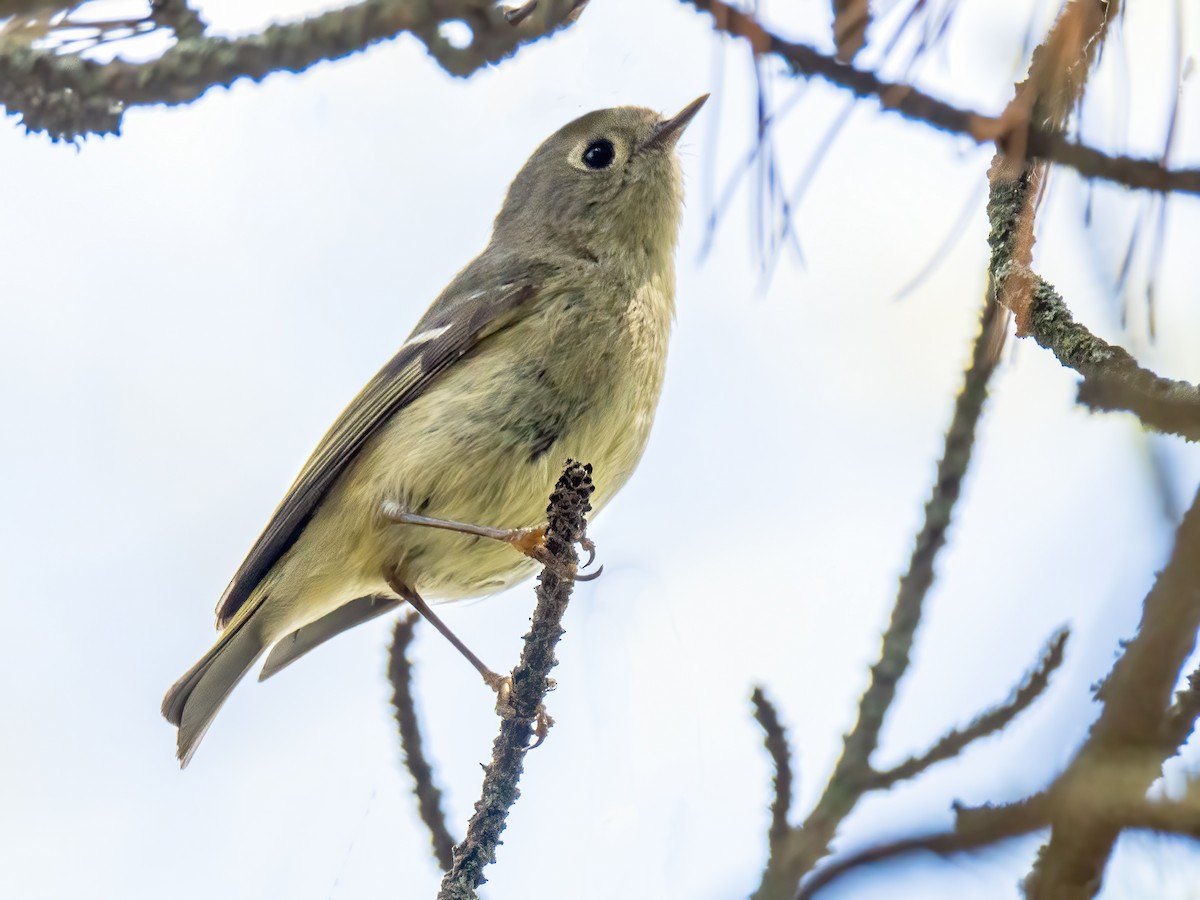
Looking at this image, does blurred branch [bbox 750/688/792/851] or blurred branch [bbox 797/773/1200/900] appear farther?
blurred branch [bbox 750/688/792/851]

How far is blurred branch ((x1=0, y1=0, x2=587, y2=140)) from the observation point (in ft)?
4.53

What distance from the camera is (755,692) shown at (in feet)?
4.54

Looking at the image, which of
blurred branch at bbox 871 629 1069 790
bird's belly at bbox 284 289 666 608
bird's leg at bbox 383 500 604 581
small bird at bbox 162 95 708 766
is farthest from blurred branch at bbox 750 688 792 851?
bird's belly at bbox 284 289 666 608

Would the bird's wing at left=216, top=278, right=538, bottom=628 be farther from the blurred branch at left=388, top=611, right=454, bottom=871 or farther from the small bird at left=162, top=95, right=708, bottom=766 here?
the blurred branch at left=388, top=611, right=454, bottom=871

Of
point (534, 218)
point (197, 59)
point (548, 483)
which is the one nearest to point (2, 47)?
point (197, 59)

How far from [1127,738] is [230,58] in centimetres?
131

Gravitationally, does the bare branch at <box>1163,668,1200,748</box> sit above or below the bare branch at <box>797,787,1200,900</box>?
above

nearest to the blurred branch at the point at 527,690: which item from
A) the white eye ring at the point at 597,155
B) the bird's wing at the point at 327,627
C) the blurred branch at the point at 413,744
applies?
the blurred branch at the point at 413,744

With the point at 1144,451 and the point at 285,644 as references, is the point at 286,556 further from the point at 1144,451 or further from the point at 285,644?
the point at 1144,451

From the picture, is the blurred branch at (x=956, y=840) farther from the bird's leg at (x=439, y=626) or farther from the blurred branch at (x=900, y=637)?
the bird's leg at (x=439, y=626)

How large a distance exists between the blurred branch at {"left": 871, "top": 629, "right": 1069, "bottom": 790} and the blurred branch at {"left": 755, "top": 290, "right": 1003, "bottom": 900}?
76mm

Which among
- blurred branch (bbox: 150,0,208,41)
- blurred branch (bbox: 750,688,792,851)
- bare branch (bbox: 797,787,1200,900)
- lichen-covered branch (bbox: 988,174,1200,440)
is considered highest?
blurred branch (bbox: 150,0,208,41)

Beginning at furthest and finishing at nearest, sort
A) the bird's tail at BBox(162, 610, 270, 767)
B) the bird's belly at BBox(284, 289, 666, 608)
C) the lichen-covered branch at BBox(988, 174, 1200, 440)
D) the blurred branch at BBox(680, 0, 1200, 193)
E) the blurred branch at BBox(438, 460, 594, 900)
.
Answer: the bird's tail at BBox(162, 610, 270, 767) < the bird's belly at BBox(284, 289, 666, 608) < the blurred branch at BBox(438, 460, 594, 900) < the blurred branch at BBox(680, 0, 1200, 193) < the lichen-covered branch at BBox(988, 174, 1200, 440)

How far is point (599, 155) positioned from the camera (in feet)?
9.30
